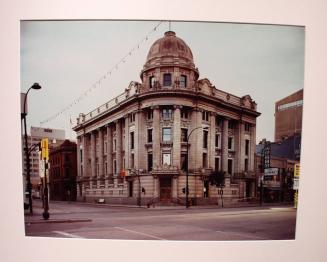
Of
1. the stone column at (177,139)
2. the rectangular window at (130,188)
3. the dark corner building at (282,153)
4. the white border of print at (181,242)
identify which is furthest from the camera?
the rectangular window at (130,188)

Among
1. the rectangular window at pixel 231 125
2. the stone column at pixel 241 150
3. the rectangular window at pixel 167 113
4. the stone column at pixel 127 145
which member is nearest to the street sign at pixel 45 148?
the stone column at pixel 127 145

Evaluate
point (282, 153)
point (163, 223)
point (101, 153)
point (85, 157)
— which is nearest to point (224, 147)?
point (282, 153)

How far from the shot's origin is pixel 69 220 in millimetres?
2715

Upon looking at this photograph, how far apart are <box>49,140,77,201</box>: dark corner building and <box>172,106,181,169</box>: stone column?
4.28 feet

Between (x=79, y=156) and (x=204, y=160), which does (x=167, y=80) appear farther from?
(x=79, y=156)

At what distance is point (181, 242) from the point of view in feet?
8.70

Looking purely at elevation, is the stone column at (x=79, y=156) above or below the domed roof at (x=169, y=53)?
below

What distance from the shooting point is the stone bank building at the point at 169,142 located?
2.75m

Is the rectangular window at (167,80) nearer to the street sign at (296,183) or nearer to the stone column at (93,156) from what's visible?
the stone column at (93,156)

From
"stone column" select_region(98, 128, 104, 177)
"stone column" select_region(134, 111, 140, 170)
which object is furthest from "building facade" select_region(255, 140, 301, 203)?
"stone column" select_region(98, 128, 104, 177)

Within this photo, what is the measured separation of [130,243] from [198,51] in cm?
246

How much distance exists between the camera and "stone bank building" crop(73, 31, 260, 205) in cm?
275

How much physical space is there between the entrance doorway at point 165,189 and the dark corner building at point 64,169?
1.14 metres
